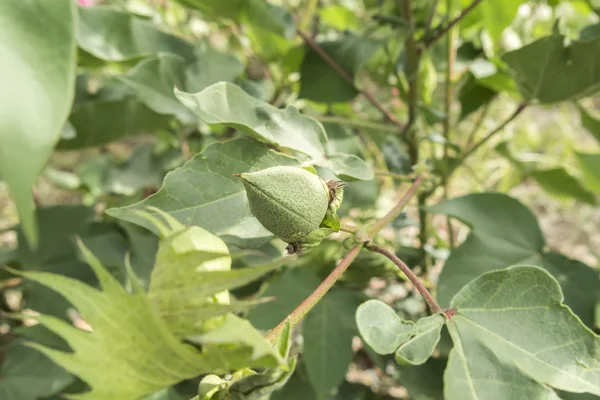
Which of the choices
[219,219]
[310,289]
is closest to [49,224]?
[310,289]

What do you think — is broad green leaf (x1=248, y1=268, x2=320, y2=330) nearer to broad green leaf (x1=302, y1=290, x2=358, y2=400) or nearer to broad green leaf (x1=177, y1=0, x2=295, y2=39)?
broad green leaf (x1=302, y1=290, x2=358, y2=400)

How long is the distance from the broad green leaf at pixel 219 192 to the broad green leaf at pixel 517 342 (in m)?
0.18

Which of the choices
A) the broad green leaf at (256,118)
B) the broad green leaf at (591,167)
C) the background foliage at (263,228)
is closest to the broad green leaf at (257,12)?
the background foliage at (263,228)

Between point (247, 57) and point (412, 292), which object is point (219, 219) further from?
point (247, 57)

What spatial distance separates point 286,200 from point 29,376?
0.70 meters

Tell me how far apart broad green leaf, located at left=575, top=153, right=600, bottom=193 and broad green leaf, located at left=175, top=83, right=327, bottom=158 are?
53 cm

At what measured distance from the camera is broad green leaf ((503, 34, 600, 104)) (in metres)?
0.65

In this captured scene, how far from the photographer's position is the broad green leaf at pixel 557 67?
2.13ft

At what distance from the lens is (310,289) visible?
0.75 m

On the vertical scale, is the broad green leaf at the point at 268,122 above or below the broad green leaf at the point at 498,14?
below

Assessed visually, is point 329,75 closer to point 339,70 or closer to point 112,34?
point 339,70

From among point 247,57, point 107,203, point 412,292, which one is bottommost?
point 107,203

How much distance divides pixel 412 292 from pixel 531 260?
348mm

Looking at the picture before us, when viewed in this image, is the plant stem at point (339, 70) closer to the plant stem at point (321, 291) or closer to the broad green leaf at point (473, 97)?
the broad green leaf at point (473, 97)
